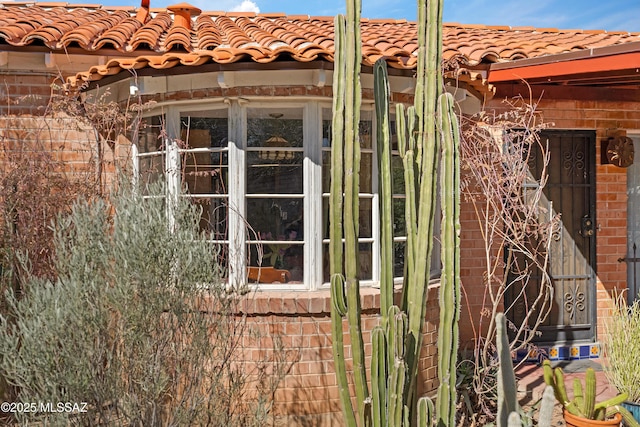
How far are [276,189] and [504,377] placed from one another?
118 inches

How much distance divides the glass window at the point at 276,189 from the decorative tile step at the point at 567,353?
3.55m

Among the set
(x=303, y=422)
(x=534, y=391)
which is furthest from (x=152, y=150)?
(x=534, y=391)

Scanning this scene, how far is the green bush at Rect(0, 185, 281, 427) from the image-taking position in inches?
145

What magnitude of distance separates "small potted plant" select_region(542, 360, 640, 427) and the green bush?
297cm

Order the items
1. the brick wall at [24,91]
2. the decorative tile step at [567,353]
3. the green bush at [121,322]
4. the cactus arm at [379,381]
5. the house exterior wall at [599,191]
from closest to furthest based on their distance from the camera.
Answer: the cactus arm at [379,381], the green bush at [121,322], the brick wall at [24,91], the house exterior wall at [599,191], the decorative tile step at [567,353]

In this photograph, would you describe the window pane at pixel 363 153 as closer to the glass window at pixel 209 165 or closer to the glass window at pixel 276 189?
the glass window at pixel 276 189

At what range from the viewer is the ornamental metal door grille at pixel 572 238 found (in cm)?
731

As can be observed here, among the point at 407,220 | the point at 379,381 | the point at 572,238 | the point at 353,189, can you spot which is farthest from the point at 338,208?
the point at 572,238

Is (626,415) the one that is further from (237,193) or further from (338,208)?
(237,193)

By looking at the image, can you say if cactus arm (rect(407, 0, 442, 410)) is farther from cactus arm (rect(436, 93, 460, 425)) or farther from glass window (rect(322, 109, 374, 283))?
glass window (rect(322, 109, 374, 283))

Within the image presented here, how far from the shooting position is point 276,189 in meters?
5.43

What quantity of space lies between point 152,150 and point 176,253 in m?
2.21

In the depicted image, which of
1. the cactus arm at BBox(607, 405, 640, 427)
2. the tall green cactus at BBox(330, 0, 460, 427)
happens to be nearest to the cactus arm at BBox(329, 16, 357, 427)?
the tall green cactus at BBox(330, 0, 460, 427)

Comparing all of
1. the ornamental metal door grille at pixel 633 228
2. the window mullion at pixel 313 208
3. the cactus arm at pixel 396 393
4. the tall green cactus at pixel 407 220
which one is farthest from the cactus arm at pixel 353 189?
the ornamental metal door grille at pixel 633 228
